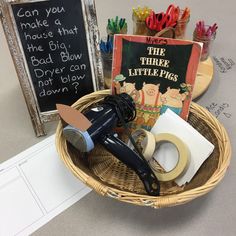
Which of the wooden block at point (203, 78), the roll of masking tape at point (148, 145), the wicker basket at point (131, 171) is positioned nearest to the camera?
the wicker basket at point (131, 171)

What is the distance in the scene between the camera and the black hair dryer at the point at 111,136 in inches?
24.7

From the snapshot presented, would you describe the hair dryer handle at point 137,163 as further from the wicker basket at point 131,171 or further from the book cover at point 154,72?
the book cover at point 154,72

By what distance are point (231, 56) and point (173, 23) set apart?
12.1 inches

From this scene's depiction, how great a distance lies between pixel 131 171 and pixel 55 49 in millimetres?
343

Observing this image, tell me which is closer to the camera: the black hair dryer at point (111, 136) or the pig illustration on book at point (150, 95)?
the black hair dryer at point (111, 136)

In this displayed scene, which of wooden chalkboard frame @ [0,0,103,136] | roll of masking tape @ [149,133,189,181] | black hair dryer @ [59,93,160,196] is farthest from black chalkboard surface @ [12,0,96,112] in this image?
roll of masking tape @ [149,133,189,181]

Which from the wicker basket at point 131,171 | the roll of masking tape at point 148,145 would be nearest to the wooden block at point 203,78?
the wicker basket at point 131,171

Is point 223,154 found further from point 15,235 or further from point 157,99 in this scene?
point 15,235

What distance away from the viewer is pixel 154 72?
0.72m

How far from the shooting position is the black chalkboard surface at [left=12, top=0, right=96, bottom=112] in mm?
643

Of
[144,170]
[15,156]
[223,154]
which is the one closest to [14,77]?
[15,156]

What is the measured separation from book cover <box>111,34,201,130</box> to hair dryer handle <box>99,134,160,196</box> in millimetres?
141

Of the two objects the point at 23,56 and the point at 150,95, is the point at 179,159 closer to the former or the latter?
the point at 150,95

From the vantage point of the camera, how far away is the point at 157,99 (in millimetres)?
738
